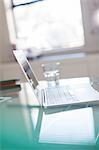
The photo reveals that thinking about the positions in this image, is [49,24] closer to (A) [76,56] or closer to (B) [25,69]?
(A) [76,56]

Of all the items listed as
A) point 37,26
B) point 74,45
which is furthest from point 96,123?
point 37,26

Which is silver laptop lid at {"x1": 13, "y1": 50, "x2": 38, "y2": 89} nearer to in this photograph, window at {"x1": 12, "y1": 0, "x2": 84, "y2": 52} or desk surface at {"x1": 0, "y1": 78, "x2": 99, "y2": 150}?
desk surface at {"x1": 0, "y1": 78, "x2": 99, "y2": 150}

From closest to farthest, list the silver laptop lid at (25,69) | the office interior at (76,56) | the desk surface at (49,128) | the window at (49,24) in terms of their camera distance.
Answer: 1. the desk surface at (49,128)
2. the silver laptop lid at (25,69)
3. the office interior at (76,56)
4. the window at (49,24)

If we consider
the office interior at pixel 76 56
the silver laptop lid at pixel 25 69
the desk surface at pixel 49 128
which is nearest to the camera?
the desk surface at pixel 49 128

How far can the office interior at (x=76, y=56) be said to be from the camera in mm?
2846

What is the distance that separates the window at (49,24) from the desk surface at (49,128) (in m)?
2.10

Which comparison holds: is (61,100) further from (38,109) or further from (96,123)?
(96,123)

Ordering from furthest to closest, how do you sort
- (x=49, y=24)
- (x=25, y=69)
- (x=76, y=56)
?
(x=49, y=24) → (x=76, y=56) → (x=25, y=69)

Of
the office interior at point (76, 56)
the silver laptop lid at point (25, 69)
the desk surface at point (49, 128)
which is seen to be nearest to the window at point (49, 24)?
the office interior at point (76, 56)

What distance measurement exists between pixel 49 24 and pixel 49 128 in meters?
2.53

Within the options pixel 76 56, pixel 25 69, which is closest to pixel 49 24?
pixel 76 56

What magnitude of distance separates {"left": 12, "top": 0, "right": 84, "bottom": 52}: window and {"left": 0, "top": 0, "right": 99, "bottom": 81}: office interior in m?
0.10

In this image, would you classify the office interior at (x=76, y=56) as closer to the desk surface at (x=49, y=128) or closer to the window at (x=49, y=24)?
the window at (x=49, y=24)

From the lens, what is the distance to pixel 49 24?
319cm
